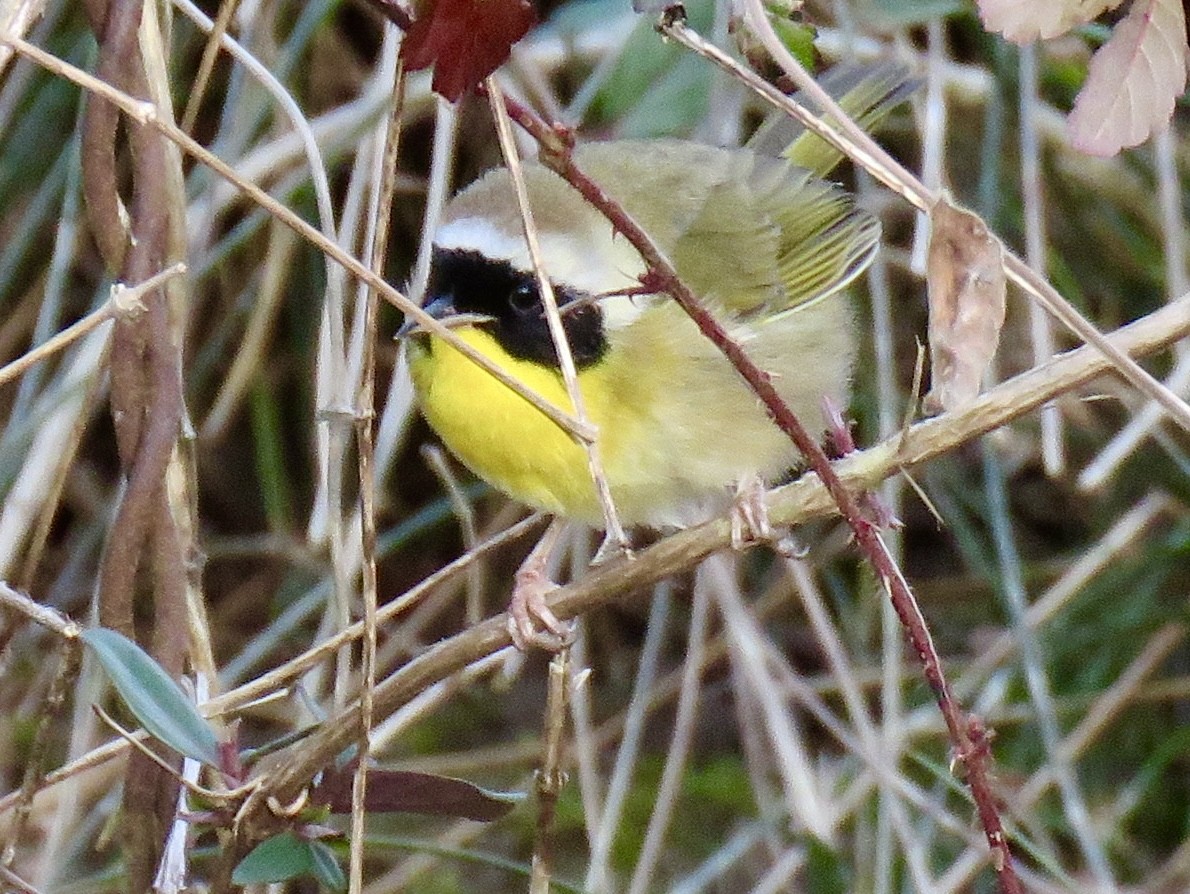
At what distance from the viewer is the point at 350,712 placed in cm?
130

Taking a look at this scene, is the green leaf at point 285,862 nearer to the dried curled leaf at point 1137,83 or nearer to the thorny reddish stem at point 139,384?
the thorny reddish stem at point 139,384

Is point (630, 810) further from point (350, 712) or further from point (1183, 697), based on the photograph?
point (350, 712)

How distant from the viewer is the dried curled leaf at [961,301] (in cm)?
104

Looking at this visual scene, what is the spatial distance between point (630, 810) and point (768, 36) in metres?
1.90

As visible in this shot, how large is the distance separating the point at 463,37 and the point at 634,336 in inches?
32.2

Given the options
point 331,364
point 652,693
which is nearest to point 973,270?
point 331,364

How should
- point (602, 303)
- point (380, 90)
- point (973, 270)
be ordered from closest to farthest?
point (973, 270) < point (602, 303) < point (380, 90)

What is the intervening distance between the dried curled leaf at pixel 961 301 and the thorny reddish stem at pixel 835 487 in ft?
0.38

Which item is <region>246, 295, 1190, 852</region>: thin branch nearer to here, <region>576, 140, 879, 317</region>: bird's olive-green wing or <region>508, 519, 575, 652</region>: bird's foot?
<region>508, 519, 575, 652</region>: bird's foot

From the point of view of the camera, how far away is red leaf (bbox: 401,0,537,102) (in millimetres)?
1071

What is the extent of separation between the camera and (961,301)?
105 centimetres

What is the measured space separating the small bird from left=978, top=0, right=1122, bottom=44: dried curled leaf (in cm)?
51

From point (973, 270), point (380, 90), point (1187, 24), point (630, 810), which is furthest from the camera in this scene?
point (630, 810)

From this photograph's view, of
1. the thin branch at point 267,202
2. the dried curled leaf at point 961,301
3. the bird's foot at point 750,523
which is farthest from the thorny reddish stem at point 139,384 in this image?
the dried curled leaf at point 961,301
